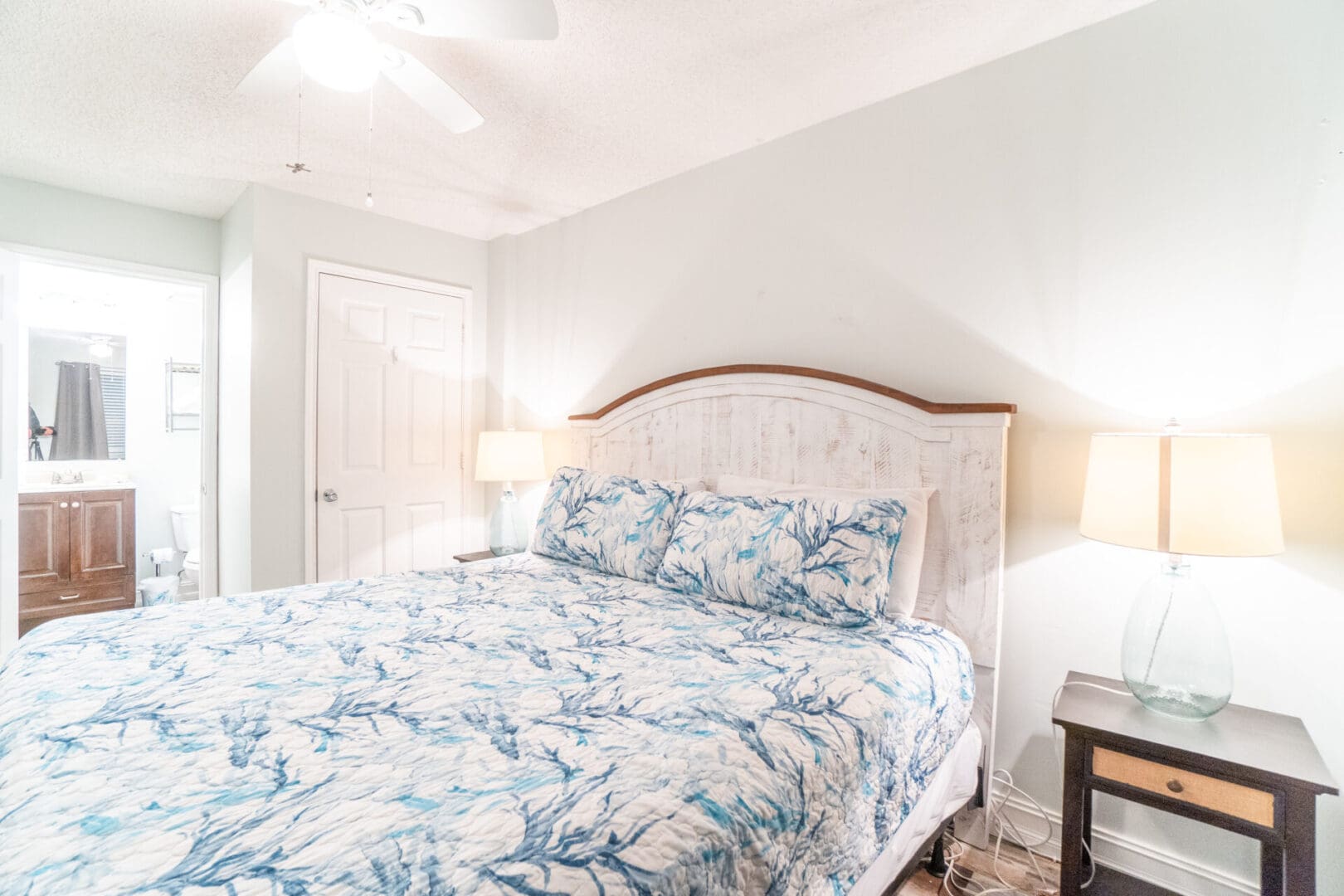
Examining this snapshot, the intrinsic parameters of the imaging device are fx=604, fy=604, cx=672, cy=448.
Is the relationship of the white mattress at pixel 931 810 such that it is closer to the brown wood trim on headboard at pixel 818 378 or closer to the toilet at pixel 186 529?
the brown wood trim on headboard at pixel 818 378

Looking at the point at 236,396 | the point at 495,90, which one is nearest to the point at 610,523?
the point at 495,90

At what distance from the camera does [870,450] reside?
6.91ft

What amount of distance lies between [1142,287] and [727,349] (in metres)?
1.43

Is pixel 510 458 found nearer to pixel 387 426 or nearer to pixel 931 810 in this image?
pixel 387 426

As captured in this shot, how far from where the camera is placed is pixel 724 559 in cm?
189

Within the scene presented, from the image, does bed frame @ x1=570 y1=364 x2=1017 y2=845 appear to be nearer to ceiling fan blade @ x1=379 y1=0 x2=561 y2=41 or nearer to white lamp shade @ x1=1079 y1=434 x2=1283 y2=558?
white lamp shade @ x1=1079 y1=434 x2=1283 y2=558

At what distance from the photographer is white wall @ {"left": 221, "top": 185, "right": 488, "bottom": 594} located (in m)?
2.96

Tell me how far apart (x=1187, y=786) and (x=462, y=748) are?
1509 millimetres

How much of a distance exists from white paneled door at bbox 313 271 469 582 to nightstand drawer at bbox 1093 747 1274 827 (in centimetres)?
330

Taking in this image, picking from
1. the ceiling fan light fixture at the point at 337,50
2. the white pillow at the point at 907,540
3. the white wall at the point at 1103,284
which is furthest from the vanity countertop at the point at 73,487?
the white pillow at the point at 907,540

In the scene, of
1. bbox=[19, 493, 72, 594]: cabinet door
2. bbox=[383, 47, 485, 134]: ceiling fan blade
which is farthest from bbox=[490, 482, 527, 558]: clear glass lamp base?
bbox=[19, 493, 72, 594]: cabinet door

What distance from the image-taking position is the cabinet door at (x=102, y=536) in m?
4.04

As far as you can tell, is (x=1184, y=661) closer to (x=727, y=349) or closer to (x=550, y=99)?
(x=727, y=349)

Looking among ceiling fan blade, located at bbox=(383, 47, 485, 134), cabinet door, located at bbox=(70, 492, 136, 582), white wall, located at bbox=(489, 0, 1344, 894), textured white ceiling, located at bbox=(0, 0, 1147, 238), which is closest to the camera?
white wall, located at bbox=(489, 0, 1344, 894)
